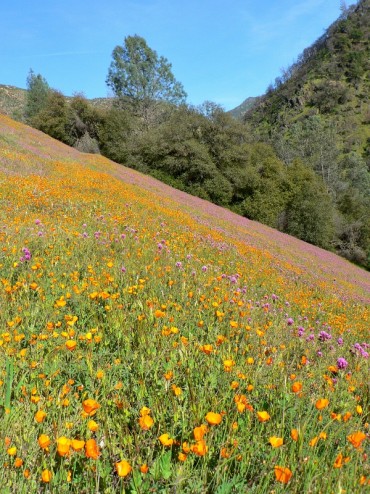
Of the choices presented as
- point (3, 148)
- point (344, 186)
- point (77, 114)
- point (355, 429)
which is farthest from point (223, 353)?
point (344, 186)

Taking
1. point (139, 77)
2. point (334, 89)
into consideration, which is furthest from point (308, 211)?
point (334, 89)

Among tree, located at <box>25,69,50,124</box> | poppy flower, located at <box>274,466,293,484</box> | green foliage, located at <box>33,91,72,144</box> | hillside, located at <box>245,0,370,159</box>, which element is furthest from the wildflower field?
hillside, located at <box>245,0,370,159</box>

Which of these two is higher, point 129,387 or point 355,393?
point 355,393

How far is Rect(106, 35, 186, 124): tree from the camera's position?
50594 mm

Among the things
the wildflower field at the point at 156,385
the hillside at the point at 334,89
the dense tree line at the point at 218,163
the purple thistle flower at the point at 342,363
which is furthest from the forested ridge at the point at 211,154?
the purple thistle flower at the point at 342,363

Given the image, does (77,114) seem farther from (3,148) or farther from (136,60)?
(3,148)

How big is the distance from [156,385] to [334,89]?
98.0 metres

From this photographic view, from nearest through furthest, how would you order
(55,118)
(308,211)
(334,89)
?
(308,211) → (55,118) → (334,89)

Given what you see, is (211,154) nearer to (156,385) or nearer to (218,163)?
(218,163)

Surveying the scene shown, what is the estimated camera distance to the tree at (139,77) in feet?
166

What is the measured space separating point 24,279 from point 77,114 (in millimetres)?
43225

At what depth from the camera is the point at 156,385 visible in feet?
8.79

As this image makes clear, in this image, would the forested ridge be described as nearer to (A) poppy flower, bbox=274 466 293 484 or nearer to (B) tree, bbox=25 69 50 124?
(B) tree, bbox=25 69 50 124

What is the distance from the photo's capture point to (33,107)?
58.6 meters
